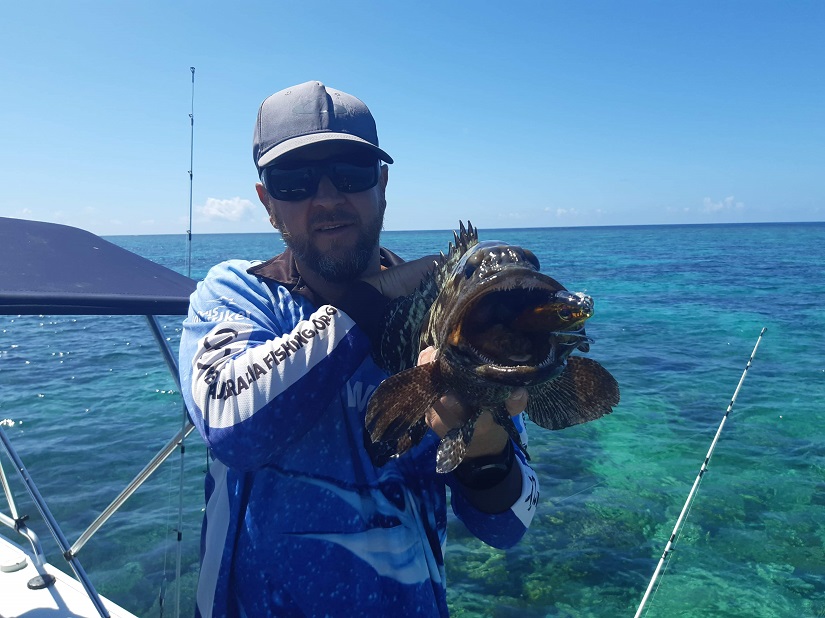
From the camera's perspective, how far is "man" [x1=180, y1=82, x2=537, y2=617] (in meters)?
1.98

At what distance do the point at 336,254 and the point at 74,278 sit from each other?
2.11m

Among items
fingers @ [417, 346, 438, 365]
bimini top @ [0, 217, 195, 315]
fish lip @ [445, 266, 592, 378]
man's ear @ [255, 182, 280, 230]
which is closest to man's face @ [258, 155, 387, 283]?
man's ear @ [255, 182, 280, 230]

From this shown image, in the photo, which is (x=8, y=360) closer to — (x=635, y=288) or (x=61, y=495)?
(x=61, y=495)

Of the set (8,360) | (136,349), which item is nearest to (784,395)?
(136,349)

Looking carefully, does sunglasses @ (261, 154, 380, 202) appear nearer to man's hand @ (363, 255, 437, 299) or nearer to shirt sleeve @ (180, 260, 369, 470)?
man's hand @ (363, 255, 437, 299)

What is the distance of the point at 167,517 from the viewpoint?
8070mm

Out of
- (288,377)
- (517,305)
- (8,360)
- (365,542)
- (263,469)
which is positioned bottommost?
(8,360)

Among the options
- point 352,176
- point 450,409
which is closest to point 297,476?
point 450,409

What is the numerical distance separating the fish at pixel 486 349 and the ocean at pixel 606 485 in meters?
3.89

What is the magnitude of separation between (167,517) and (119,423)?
14.1ft

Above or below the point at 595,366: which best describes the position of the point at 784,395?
below

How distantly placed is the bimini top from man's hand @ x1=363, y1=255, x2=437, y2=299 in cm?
196

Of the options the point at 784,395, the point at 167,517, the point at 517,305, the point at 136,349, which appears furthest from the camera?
the point at 136,349

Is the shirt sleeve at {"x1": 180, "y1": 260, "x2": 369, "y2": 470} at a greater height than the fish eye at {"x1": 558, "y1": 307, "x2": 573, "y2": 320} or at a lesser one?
lesser
